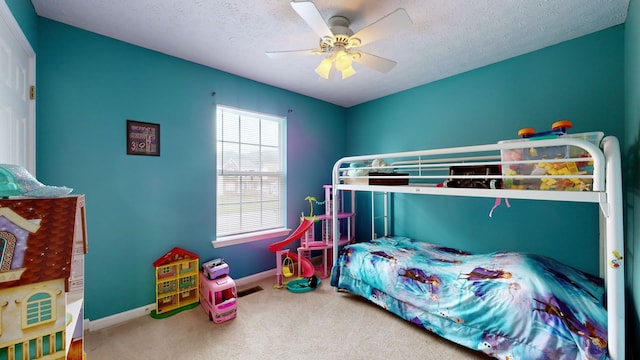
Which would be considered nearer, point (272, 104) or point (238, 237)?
point (238, 237)

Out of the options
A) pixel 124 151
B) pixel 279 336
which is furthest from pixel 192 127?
pixel 279 336

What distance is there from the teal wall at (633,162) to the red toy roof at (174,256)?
3383 mm

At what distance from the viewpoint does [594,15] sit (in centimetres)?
182

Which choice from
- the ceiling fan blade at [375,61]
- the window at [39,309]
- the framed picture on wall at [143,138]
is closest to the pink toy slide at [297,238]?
the framed picture on wall at [143,138]

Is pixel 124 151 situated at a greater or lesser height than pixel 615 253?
greater

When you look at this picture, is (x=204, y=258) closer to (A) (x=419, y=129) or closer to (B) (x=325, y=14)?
(B) (x=325, y=14)

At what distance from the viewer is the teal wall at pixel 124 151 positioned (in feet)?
6.46

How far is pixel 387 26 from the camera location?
155 centimetres

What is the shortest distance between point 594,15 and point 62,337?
3522 mm

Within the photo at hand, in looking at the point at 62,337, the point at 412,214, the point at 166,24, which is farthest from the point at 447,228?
the point at 166,24

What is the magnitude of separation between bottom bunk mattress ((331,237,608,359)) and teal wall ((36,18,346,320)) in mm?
1832

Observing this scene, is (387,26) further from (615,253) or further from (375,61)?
(615,253)

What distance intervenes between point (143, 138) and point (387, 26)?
2298 mm

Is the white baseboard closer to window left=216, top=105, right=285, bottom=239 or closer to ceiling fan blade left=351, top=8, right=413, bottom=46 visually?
window left=216, top=105, right=285, bottom=239
